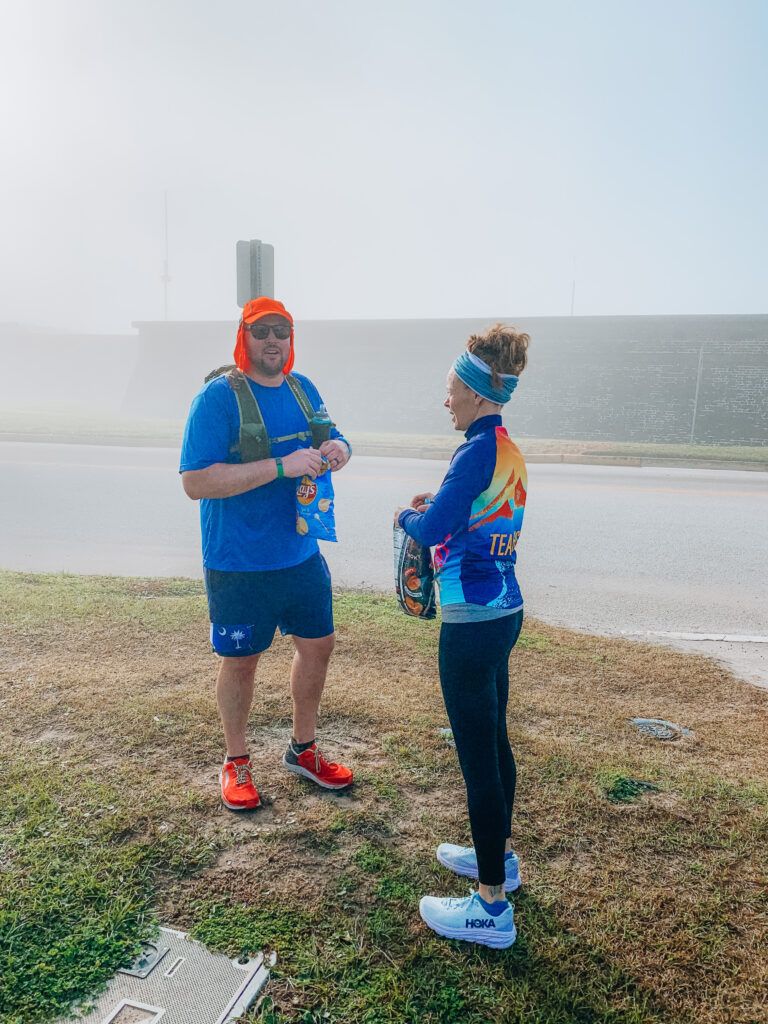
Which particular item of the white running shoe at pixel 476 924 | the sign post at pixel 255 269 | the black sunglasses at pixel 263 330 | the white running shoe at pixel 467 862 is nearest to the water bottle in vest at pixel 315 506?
the black sunglasses at pixel 263 330

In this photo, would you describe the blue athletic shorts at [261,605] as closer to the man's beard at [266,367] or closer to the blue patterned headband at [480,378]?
the man's beard at [266,367]

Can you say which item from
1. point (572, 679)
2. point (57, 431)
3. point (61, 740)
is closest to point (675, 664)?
point (572, 679)

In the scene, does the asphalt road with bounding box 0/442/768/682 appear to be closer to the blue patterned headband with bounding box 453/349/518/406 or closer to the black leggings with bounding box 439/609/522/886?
the black leggings with bounding box 439/609/522/886

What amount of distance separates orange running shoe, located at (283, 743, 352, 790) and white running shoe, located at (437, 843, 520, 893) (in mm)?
556

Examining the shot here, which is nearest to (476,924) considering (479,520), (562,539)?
(479,520)

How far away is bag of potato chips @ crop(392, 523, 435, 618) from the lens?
7.95ft

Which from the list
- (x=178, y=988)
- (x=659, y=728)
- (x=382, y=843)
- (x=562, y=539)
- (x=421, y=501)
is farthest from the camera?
(x=562, y=539)

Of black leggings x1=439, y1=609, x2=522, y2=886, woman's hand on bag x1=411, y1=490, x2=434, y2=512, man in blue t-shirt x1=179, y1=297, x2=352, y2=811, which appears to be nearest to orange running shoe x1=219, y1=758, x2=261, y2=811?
A: man in blue t-shirt x1=179, y1=297, x2=352, y2=811

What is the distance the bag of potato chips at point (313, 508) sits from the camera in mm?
2941

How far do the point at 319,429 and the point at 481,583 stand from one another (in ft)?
3.74

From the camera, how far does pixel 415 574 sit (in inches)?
95.5

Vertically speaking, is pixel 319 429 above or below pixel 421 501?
above

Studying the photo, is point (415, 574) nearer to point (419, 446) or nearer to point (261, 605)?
point (261, 605)

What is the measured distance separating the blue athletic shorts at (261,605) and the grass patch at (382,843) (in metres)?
0.65
